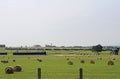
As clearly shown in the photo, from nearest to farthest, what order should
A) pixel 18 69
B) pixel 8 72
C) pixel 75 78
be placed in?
pixel 75 78
pixel 8 72
pixel 18 69

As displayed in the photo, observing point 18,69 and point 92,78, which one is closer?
point 92,78

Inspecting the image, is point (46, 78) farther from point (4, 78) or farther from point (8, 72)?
point (8, 72)

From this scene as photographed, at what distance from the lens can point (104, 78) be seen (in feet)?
140

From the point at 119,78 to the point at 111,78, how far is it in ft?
3.36

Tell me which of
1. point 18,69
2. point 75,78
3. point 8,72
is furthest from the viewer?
point 18,69

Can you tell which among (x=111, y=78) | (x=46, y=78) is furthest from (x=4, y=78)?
(x=111, y=78)

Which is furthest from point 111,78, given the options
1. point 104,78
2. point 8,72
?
point 8,72

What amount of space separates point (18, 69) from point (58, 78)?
15213mm

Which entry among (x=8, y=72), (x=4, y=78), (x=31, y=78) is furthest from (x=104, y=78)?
(x=8, y=72)

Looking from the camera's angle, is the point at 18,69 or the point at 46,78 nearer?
the point at 46,78

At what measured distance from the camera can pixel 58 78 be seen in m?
42.6

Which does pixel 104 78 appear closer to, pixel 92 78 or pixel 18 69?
pixel 92 78

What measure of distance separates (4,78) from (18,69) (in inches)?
502

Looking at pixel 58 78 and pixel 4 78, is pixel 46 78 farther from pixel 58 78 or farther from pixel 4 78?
pixel 4 78
